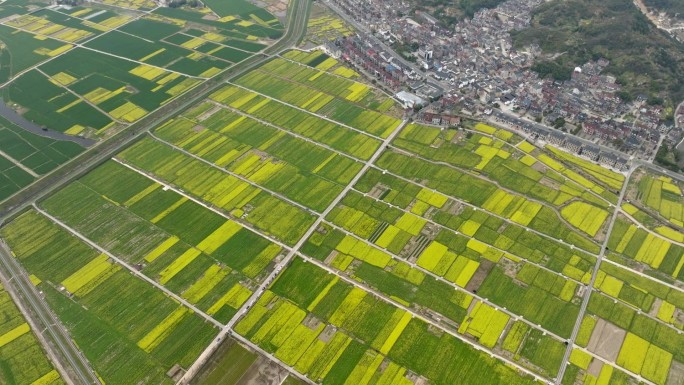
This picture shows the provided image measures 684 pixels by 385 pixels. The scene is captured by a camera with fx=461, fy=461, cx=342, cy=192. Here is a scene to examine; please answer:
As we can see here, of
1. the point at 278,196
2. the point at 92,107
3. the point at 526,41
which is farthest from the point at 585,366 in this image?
the point at 92,107

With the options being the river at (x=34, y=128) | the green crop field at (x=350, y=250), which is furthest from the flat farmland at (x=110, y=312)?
the river at (x=34, y=128)

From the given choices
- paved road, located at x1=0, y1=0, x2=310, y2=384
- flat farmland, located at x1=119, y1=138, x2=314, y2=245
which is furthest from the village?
flat farmland, located at x1=119, y1=138, x2=314, y2=245

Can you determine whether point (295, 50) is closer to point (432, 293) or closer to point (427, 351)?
point (432, 293)

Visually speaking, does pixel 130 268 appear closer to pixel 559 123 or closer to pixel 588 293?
pixel 588 293

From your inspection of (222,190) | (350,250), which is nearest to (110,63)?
(222,190)

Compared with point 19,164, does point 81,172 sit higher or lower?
lower

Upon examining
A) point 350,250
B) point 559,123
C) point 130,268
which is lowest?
point 130,268

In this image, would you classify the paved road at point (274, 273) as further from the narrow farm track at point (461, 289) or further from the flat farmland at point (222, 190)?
the narrow farm track at point (461, 289)
